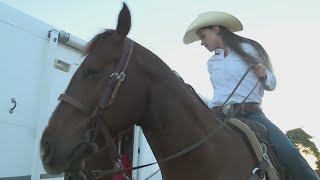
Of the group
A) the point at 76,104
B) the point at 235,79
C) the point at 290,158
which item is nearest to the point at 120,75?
the point at 76,104

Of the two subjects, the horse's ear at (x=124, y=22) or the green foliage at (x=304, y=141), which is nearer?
the horse's ear at (x=124, y=22)

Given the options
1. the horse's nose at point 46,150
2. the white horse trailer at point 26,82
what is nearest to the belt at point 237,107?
the horse's nose at point 46,150

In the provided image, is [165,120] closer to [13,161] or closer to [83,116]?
[83,116]

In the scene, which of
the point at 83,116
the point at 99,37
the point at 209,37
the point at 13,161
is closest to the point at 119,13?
the point at 99,37

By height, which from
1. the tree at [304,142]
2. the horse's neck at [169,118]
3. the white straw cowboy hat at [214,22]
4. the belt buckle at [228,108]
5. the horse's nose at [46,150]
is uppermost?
the tree at [304,142]

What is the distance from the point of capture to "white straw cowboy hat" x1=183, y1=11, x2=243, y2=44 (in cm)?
350

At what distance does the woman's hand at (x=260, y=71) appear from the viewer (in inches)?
127

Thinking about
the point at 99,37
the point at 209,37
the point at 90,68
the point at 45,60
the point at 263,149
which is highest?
the point at 45,60

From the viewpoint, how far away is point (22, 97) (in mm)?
4512

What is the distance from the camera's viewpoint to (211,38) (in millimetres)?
3504

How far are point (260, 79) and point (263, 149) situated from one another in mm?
631

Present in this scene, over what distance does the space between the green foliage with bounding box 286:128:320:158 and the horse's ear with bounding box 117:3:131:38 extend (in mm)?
20021

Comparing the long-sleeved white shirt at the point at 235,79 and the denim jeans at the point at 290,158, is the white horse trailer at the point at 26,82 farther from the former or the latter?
the denim jeans at the point at 290,158

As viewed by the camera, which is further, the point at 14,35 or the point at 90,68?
the point at 14,35
